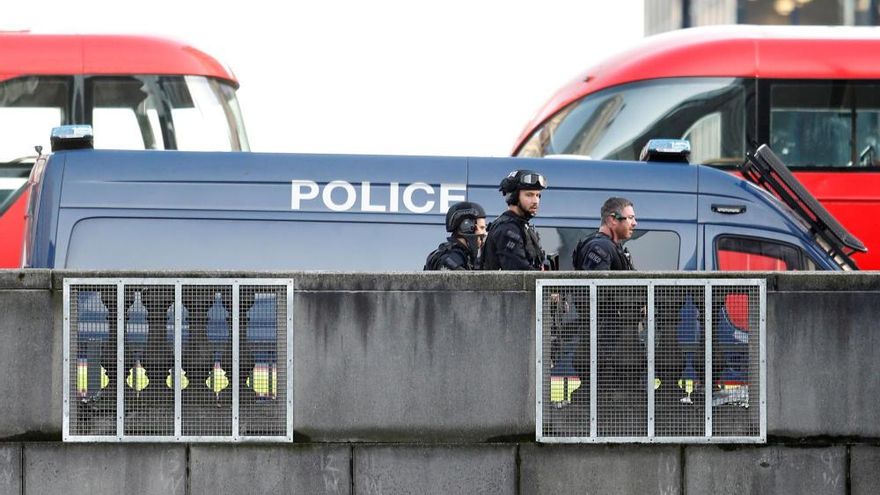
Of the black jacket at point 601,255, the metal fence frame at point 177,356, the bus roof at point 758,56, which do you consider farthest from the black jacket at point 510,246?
the bus roof at point 758,56

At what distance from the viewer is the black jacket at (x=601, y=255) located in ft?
33.0

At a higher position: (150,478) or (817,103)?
(817,103)

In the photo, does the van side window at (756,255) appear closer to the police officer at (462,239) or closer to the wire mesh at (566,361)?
the police officer at (462,239)

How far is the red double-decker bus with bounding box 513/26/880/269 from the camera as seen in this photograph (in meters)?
16.7

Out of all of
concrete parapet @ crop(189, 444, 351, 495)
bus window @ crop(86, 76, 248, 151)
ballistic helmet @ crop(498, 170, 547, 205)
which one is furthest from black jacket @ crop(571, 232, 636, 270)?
bus window @ crop(86, 76, 248, 151)

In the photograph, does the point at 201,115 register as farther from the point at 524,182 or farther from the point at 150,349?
the point at 150,349

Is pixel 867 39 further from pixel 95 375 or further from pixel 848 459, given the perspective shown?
pixel 95 375

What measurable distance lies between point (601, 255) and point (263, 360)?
7.61 ft

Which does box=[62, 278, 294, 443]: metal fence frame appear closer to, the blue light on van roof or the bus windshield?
the blue light on van roof

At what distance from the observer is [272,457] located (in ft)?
28.9

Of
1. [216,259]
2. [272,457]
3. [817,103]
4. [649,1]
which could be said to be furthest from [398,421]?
[649,1]

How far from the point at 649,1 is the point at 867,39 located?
64.4 m

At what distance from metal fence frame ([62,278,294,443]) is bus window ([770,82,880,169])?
359 inches

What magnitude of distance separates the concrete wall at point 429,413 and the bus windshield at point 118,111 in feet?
Result: 28.4
